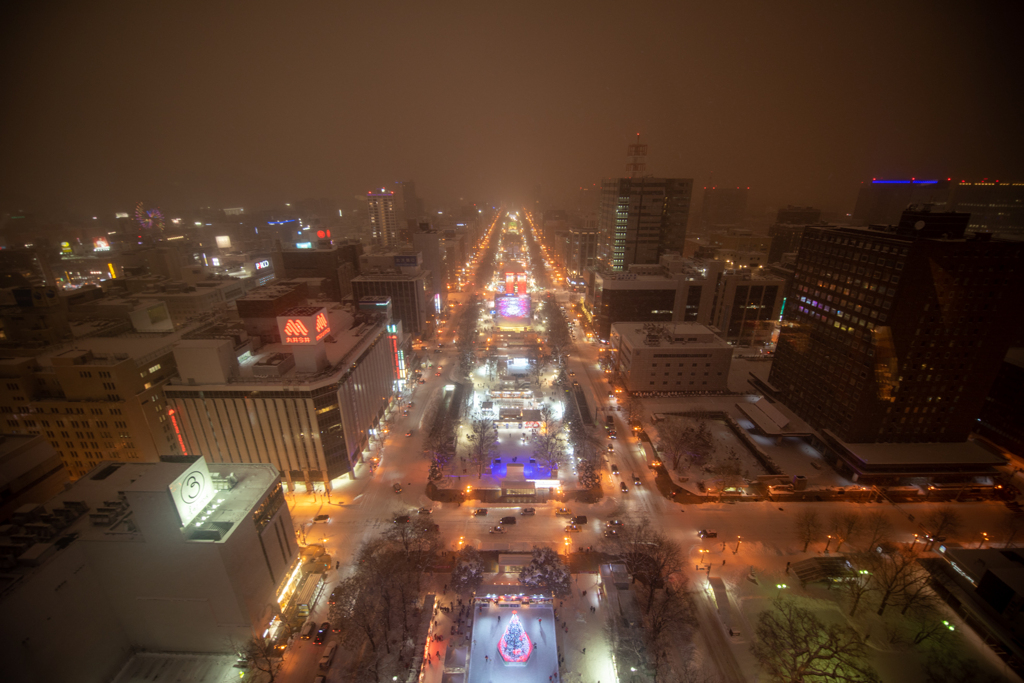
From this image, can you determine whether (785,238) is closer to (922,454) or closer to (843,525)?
(922,454)

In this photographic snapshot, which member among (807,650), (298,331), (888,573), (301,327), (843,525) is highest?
(301,327)

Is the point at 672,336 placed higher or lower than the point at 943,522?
higher

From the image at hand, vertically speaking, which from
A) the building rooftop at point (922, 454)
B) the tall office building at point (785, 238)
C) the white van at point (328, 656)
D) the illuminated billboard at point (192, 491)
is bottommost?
the white van at point (328, 656)

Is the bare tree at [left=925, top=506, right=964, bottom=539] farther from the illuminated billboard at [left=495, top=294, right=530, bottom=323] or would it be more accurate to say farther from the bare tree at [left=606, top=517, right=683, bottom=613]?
the illuminated billboard at [left=495, top=294, right=530, bottom=323]

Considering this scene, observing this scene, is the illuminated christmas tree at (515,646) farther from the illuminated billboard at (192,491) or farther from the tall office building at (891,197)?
the tall office building at (891,197)

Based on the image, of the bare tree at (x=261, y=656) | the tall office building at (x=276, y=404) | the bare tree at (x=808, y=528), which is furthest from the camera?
the tall office building at (x=276, y=404)

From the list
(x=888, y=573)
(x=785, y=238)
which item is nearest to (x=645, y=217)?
(x=785, y=238)

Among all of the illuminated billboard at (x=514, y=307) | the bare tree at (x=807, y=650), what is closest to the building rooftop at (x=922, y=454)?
the bare tree at (x=807, y=650)
